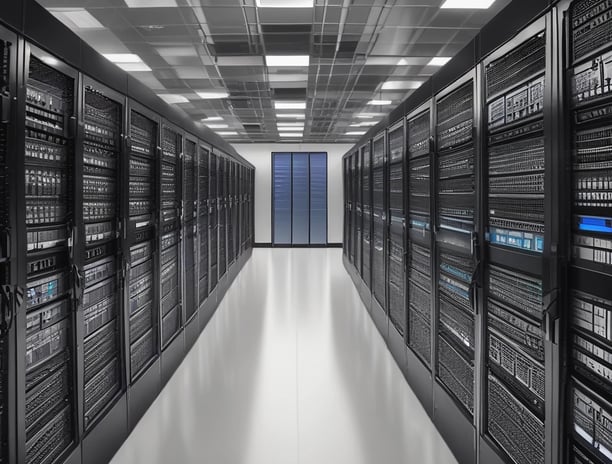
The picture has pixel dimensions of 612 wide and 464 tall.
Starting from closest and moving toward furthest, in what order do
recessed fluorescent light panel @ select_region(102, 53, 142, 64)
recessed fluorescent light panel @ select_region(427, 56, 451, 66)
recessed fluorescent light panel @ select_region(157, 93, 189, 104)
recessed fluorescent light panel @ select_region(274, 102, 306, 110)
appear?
recessed fluorescent light panel @ select_region(102, 53, 142, 64) → recessed fluorescent light panel @ select_region(427, 56, 451, 66) → recessed fluorescent light panel @ select_region(157, 93, 189, 104) → recessed fluorescent light panel @ select_region(274, 102, 306, 110)

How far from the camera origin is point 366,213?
6.08 meters

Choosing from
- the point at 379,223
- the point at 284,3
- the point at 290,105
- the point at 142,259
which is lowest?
the point at 142,259

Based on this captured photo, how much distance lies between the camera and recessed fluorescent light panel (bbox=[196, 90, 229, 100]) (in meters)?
6.94

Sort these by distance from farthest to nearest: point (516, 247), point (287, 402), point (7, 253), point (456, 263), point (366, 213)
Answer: point (366, 213), point (287, 402), point (456, 263), point (516, 247), point (7, 253)

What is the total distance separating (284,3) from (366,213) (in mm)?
2968

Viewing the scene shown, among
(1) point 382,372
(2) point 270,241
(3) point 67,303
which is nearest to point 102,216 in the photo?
(3) point 67,303

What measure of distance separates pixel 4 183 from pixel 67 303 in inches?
26.6

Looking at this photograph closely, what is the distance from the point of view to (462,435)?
2.30 meters

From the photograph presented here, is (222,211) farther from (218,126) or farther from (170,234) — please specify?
(218,126)

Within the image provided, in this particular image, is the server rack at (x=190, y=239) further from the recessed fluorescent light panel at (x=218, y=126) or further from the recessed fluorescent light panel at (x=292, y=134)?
the recessed fluorescent light panel at (x=292, y=134)

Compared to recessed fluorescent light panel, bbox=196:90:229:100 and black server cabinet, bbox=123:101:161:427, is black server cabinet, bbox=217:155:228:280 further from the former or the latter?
black server cabinet, bbox=123:101:161:427

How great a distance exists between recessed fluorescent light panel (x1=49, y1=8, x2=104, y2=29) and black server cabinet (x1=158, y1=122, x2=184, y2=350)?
128 cm

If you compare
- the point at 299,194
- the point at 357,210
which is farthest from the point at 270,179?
the point at 357,210

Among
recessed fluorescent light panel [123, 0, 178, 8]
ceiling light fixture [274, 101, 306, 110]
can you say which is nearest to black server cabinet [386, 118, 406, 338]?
recessed fluorescent light panel [123, 0, 178, 8]
